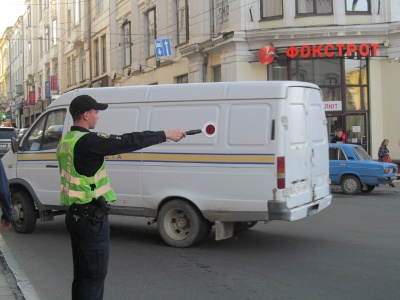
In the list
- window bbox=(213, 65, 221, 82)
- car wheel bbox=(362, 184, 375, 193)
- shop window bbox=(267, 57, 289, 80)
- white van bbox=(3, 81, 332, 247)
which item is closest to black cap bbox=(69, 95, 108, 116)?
white van bbox=(3, 81, 332, 247)

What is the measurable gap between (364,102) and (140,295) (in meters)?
18.1

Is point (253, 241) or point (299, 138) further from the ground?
point (299, 138)

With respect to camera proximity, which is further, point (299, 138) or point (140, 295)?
point (299, 138)

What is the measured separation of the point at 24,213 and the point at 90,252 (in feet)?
18.7

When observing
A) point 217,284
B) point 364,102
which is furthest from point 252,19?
point 217,284

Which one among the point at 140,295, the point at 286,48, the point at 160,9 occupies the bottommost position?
the point at 140,295

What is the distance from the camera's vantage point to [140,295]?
18.3ft

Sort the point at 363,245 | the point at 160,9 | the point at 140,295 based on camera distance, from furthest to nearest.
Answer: the point at 160,9 < the point at 363,245 < the point at 140,295

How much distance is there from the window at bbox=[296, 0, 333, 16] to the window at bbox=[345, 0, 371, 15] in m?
0.76

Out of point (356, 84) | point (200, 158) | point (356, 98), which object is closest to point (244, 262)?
point (200, 158)

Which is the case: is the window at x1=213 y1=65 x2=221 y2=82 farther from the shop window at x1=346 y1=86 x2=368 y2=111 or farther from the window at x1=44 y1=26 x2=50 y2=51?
the window at x1=44 y1=26 x2=50 y2=51

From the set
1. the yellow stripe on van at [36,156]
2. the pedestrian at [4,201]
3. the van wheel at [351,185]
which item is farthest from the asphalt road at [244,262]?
the van wheel at [351,185]

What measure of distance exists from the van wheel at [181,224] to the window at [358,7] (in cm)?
1632

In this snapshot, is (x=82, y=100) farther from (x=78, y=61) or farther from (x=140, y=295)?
(x=78, y=61)
